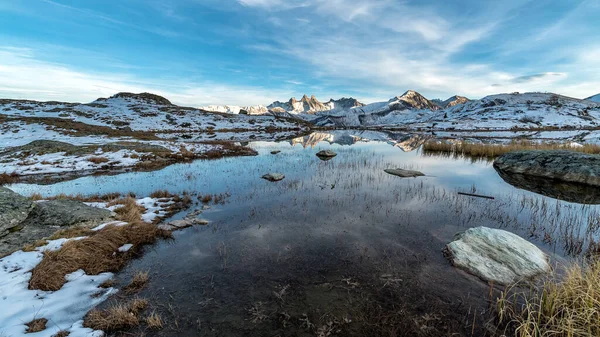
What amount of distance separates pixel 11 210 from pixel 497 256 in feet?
55.1

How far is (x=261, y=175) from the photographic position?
21047mm

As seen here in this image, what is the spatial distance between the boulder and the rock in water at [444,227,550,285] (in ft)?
46.7

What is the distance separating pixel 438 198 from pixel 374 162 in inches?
492

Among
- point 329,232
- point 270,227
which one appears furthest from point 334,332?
point 270,227

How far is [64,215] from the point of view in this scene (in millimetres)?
9906

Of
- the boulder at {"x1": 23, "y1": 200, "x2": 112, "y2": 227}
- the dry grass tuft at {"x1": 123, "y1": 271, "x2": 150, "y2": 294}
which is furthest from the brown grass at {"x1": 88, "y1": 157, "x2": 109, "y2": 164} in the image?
the dry grass tuft at {"x1": 123, "y1": 271, "x2": 150, "y2": 294}

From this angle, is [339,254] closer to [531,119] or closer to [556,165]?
[556,165]

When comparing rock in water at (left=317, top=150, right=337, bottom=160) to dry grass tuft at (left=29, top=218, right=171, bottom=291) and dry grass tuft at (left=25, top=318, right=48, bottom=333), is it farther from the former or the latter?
Result: dry grass tuft at (left=25, top=318, right=48, bottom=333)

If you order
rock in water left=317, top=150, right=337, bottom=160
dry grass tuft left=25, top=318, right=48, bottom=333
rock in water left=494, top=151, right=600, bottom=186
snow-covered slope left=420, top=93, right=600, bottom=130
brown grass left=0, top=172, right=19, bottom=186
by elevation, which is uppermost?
snow-covered slope left=420, top=93, right=600, bottom=130

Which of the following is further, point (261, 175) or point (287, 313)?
Result: point (261, 175)

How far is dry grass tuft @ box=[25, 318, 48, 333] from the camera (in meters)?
5.21

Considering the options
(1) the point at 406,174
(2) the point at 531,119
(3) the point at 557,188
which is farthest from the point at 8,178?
(2) the point at 531,119

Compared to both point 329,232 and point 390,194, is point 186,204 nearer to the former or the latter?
point 329,232

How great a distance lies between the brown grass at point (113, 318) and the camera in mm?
5473
